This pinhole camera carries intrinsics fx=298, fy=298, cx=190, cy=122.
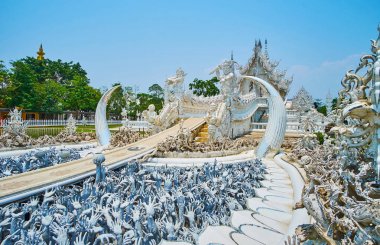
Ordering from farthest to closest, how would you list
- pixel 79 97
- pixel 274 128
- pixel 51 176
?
pixel 79 97 → pixel 274 128 → pixel 51 176

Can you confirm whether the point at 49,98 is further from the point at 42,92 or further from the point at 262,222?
the point at 262,222

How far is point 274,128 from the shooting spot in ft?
41.0

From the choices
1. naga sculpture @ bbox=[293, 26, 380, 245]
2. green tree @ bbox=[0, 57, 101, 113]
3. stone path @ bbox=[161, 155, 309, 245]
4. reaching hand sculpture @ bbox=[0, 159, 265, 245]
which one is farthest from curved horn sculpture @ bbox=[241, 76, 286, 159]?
green tree @ bbox=[0, 57, 101, 113]

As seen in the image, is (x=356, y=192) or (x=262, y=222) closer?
(x=356, y=192)

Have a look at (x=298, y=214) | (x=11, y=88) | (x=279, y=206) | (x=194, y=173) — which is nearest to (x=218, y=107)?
(x=194, y=173)

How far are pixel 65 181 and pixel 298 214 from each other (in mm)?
5232

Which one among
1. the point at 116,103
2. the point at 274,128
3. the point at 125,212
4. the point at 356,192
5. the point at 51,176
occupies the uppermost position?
the point at 116,103

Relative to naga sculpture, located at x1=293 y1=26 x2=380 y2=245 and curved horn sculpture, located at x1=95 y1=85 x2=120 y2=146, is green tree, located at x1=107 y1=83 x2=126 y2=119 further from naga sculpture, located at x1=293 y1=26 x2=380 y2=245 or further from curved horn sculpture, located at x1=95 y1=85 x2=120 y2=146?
naga sculpture, located at x1=293 y1=26 x2=380 y2=245

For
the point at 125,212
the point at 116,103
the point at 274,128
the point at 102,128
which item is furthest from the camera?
the point at 116,103

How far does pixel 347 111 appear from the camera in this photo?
3211mm

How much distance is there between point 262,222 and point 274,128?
301 inches

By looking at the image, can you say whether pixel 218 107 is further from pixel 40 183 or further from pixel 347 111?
pixel 347 111

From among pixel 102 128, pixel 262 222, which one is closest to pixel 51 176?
pixel 262 222

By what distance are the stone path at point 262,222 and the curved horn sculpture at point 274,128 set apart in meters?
4.58
